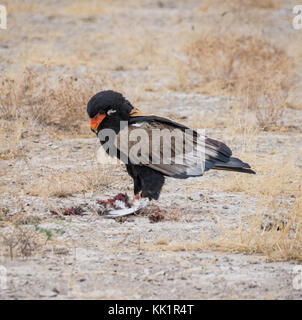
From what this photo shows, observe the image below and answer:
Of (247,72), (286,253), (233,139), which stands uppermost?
(247,72)

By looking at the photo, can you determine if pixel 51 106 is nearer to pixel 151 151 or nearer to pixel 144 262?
pixel 151 151

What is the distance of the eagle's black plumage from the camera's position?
5.25 m

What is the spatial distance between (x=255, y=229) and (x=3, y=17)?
10.9 m

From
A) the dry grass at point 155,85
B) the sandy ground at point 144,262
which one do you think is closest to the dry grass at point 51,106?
the dry grass at point 155,85

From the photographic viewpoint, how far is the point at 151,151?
5.24 m

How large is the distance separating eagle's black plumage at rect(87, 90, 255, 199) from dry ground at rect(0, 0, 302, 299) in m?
0.38

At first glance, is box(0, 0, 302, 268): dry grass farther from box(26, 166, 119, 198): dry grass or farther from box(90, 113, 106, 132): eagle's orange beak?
box(90, 113, 106, 132): eagle's orange beak

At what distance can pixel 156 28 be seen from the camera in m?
14.5

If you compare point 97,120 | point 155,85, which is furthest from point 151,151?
point 155,85

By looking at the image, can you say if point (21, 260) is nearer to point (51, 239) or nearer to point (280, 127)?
point (51, 239)

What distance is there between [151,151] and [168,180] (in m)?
1.36

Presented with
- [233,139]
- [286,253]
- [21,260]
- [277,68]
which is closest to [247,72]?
[277,68]

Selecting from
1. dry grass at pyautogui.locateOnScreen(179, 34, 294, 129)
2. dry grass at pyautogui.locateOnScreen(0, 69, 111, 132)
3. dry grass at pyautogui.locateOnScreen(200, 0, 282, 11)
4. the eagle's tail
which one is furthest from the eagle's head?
dry grass at pyautogui.locateOnScreen(200, 0, 282, 11)

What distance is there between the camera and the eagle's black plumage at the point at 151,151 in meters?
5.25
